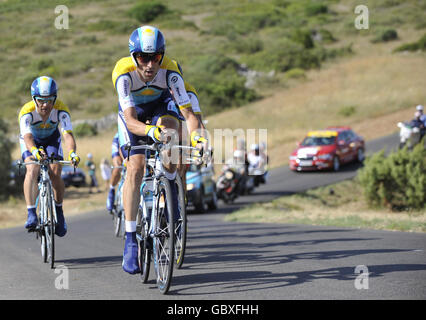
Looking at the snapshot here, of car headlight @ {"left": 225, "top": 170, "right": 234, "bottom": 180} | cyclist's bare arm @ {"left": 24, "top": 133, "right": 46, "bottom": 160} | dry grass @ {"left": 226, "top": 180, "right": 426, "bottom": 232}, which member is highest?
cyclist's bare arm @ {"left": 24, "top": 133, "right": 46, "bottom": 160}

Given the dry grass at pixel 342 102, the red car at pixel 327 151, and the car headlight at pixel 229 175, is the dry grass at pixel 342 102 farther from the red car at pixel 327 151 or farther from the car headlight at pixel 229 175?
the car headlight at pixel 229 175

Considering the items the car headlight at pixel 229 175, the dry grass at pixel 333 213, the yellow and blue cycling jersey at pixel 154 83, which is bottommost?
the dry grass at pixel 333 213

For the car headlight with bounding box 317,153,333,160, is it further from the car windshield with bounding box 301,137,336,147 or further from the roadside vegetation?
the roadside vegetation

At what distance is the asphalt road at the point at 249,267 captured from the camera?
6023 mm

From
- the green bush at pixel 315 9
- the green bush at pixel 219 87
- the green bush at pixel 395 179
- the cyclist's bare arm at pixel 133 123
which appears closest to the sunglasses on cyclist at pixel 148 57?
the cyclist's bare arm at pixel 133 123

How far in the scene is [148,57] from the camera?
656 centimetres

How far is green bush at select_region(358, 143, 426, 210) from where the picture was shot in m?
19.9

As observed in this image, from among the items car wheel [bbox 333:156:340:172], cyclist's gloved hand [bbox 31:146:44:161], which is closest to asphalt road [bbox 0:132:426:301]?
cyclist's gloved hand [bbox 31:146:44:161]

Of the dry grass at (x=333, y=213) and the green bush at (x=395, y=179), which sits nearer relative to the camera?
the dry grass at (x=333, y=213)

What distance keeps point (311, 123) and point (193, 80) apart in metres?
20.6

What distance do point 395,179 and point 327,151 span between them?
8577 millimetres

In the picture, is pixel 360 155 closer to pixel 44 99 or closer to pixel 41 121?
pixel 41 121

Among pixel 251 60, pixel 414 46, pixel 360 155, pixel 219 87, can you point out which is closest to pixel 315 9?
pixel 251 60

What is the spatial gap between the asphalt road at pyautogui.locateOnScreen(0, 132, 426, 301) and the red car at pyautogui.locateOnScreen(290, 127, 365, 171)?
1691cm
